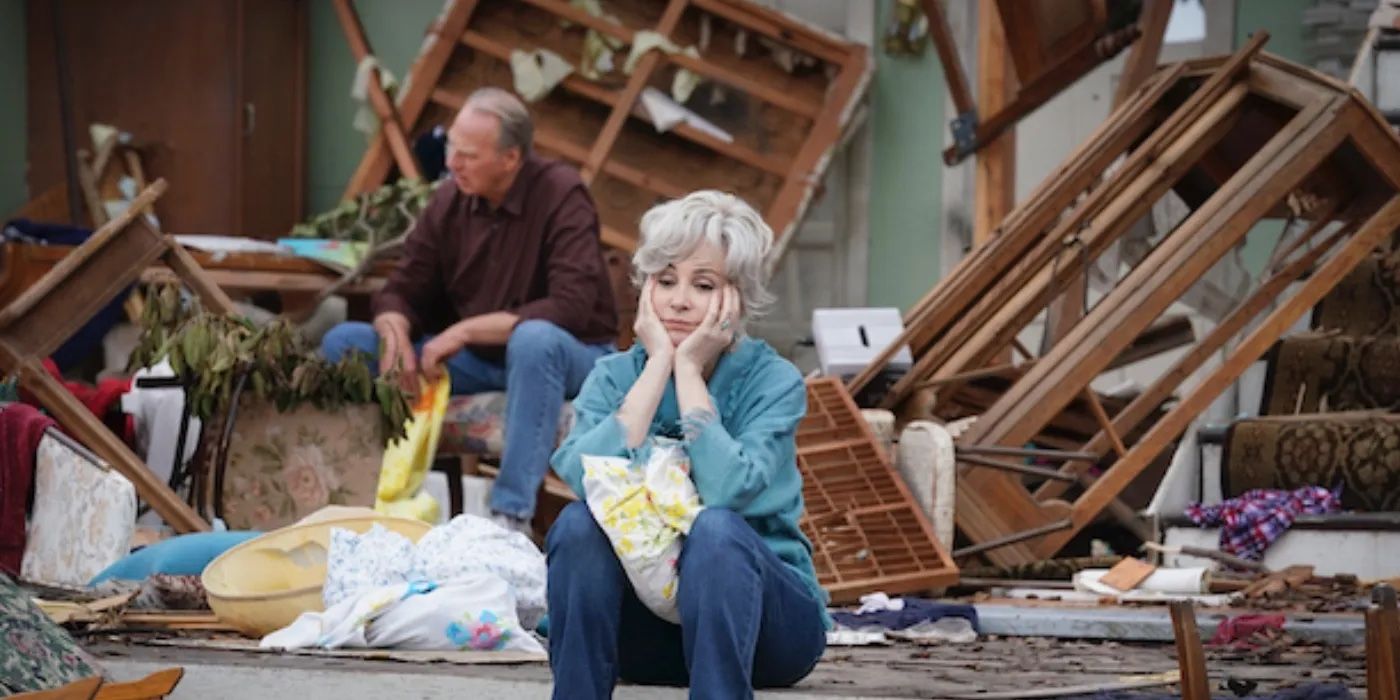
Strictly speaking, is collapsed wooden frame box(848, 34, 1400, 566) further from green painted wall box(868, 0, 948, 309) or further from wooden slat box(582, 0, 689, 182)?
wooden slat box(582, 0, 689, 182)

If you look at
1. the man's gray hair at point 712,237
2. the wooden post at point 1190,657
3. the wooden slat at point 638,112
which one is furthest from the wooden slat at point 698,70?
the wooden post at point 1190,657

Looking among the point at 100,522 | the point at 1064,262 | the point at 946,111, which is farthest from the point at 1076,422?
the point at 100,522

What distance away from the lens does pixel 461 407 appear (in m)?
6.78

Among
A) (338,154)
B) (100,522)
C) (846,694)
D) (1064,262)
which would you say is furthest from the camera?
(338,154)

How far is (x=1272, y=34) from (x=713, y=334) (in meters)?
6.13

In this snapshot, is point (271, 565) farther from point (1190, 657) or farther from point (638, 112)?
point (638, 112)

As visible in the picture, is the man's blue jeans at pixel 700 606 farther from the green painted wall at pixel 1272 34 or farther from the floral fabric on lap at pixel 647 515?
the green painted wall at pixel 1272 34

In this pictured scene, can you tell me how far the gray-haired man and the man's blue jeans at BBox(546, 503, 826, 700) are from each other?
2.66m

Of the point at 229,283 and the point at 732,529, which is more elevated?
the point at 732,529

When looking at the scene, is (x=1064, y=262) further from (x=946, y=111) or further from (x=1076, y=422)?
(x=946, y=111)

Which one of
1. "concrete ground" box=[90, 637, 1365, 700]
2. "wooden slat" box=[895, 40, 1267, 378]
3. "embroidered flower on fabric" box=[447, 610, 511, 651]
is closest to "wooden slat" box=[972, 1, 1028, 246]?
"wooden slat" box=[895, 40, 1267, 378]

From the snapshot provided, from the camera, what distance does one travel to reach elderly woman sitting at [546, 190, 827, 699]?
3.63m

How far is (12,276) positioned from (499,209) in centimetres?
239

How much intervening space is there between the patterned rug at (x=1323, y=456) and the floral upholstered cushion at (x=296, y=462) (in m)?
2.70
